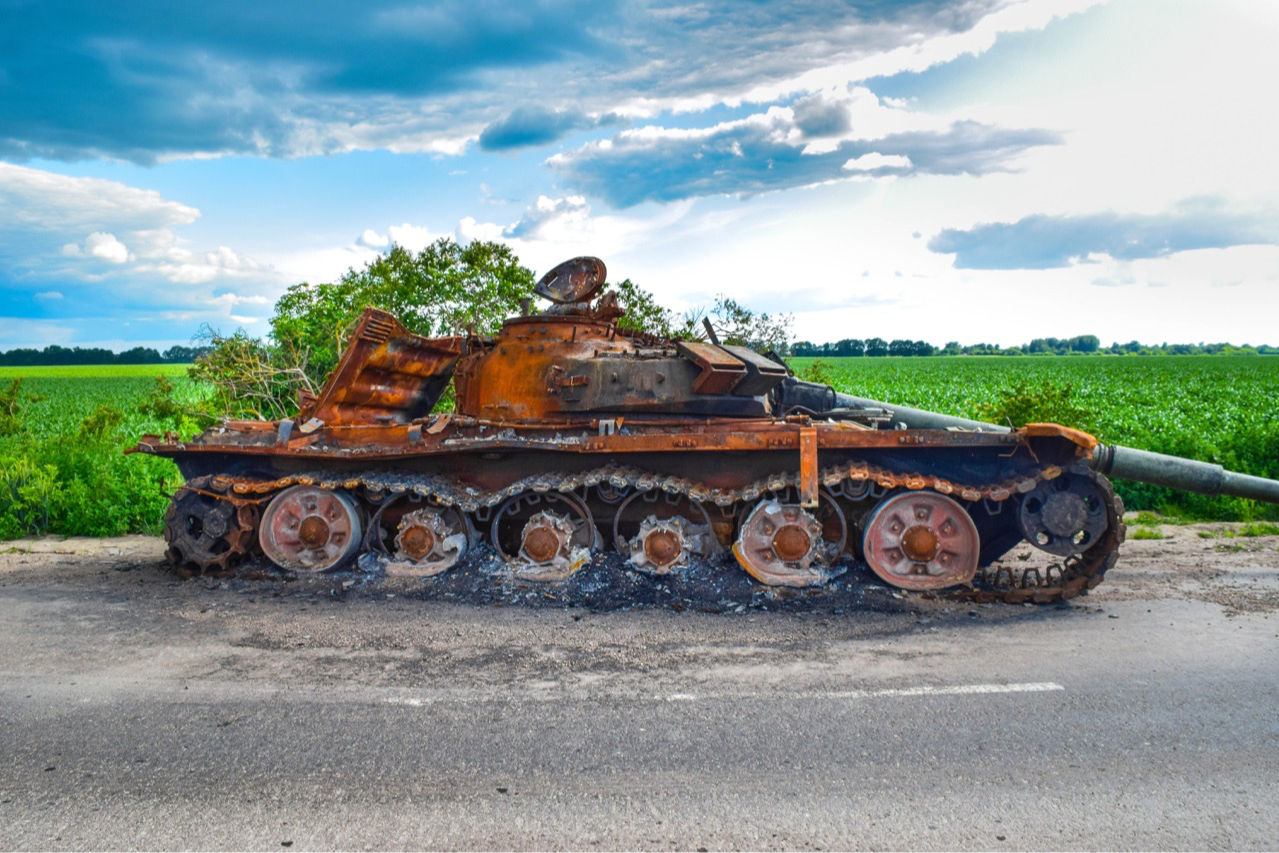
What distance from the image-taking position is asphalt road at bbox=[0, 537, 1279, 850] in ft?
14.1

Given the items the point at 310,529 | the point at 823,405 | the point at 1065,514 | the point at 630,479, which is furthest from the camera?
the point at 823,405

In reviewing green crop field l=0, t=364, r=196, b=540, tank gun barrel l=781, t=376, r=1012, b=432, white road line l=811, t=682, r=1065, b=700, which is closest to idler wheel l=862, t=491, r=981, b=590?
tank gun barrel l=781, t=376, r=1012, b=432

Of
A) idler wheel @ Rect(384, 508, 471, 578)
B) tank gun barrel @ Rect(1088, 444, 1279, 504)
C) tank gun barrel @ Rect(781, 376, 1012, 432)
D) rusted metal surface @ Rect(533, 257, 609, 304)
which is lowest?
idler wheel @ Rect(384, 508, 471, 578)

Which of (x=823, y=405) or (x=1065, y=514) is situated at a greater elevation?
(x=823, y=405)

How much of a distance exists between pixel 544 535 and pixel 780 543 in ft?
7.24

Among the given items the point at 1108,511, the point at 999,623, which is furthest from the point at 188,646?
the point at 1108,511

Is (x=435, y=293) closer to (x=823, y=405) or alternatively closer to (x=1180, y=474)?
(x=823, y=405)

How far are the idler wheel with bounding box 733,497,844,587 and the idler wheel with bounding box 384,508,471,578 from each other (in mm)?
2725

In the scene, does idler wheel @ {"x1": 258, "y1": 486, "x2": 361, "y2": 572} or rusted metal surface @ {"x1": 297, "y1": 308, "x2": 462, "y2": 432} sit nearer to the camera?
idler wheel @ {"x1": 258, "y1": 486, "x2": 361, "y2": 572}

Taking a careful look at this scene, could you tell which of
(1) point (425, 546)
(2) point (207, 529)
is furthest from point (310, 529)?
(1) point (425, 546)

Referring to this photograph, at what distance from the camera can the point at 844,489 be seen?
8.75 m

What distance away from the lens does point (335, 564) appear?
9.21m

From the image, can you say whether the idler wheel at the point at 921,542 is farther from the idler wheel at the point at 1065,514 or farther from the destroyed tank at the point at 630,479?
the idler wheel at the point at 1065,514

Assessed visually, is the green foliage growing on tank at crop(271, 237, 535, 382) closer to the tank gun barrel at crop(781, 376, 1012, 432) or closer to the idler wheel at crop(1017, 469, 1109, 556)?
the tank gun barrel at crop(781, 376, 1012, 432)
